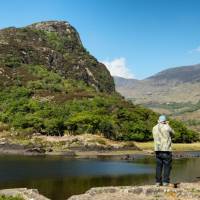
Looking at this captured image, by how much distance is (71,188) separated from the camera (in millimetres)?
71250

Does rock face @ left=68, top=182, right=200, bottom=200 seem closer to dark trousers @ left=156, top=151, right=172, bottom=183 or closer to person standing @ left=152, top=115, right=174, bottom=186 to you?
dark trousers @ left=156, top=151, right=172, bottom=183

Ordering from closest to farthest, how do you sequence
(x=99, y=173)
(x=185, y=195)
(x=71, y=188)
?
1. (x=185, y=195)
2. (x=71, y=188)
3. (x=99, y=173)

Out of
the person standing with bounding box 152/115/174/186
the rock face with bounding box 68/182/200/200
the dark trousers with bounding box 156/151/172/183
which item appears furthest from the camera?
the dark trousers with bounding box 156/151/172/183

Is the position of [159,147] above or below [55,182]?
above

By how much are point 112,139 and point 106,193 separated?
163 metres

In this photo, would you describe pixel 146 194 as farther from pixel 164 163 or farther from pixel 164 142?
pixel 164 142

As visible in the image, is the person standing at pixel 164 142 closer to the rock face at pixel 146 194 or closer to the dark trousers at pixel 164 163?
the dark trousers at pixel 164 163

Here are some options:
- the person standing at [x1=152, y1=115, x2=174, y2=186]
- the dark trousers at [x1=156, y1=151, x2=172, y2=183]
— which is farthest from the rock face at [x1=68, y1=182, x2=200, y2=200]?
the person standing at [x1=152, y1=115, x2=174, y2=186]

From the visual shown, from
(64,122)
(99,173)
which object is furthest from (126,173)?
(64,122)

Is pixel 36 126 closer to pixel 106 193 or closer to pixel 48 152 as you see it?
pixel 48 152

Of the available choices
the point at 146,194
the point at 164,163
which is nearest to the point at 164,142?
the point at 164,163

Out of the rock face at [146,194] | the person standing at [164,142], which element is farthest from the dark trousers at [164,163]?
the rock face at [146,194]

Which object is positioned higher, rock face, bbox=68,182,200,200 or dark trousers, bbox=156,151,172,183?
dark trousers, bbox=156,151,172,183

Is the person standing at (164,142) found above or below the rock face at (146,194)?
above
